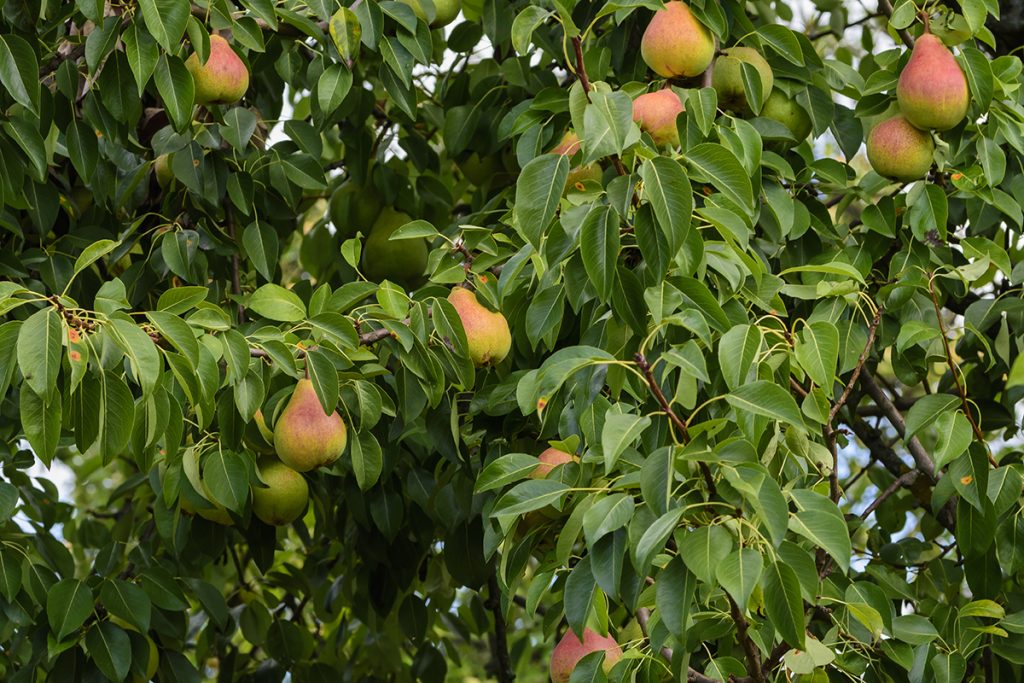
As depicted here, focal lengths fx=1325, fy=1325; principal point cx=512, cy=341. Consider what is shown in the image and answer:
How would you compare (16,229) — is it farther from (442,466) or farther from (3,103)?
(442,466)

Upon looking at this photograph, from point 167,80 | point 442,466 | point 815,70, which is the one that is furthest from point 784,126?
point 167,80

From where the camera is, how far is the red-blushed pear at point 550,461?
174 centimetres

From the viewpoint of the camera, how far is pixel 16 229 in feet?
7.80

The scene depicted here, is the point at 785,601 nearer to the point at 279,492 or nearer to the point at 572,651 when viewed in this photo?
the point at 572,651

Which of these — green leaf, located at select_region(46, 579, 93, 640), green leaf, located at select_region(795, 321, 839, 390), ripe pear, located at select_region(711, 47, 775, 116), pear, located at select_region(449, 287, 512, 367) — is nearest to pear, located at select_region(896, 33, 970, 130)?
ripe pear, located at select_region(711, 47, 775, 116)

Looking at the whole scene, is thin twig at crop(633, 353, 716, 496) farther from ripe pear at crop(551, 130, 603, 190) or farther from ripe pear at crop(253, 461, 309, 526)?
ripe pear at crop(253, 461, 309, 526)

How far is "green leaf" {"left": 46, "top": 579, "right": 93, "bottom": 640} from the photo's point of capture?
2260mm

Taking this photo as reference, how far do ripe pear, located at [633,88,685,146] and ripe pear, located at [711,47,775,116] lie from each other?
0.28 metres

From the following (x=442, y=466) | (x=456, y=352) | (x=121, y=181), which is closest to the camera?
(x=456, y=352)

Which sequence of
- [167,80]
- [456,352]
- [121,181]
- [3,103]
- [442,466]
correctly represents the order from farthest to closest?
[121,181] < [442,466] < [3,103] < [167,80] < [456,352]

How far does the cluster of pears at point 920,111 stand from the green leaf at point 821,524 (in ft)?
3.22

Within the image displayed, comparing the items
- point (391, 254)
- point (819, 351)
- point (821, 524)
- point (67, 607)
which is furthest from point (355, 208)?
point (821, 524)

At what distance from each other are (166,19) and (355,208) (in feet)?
3.40

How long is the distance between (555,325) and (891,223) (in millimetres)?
795
